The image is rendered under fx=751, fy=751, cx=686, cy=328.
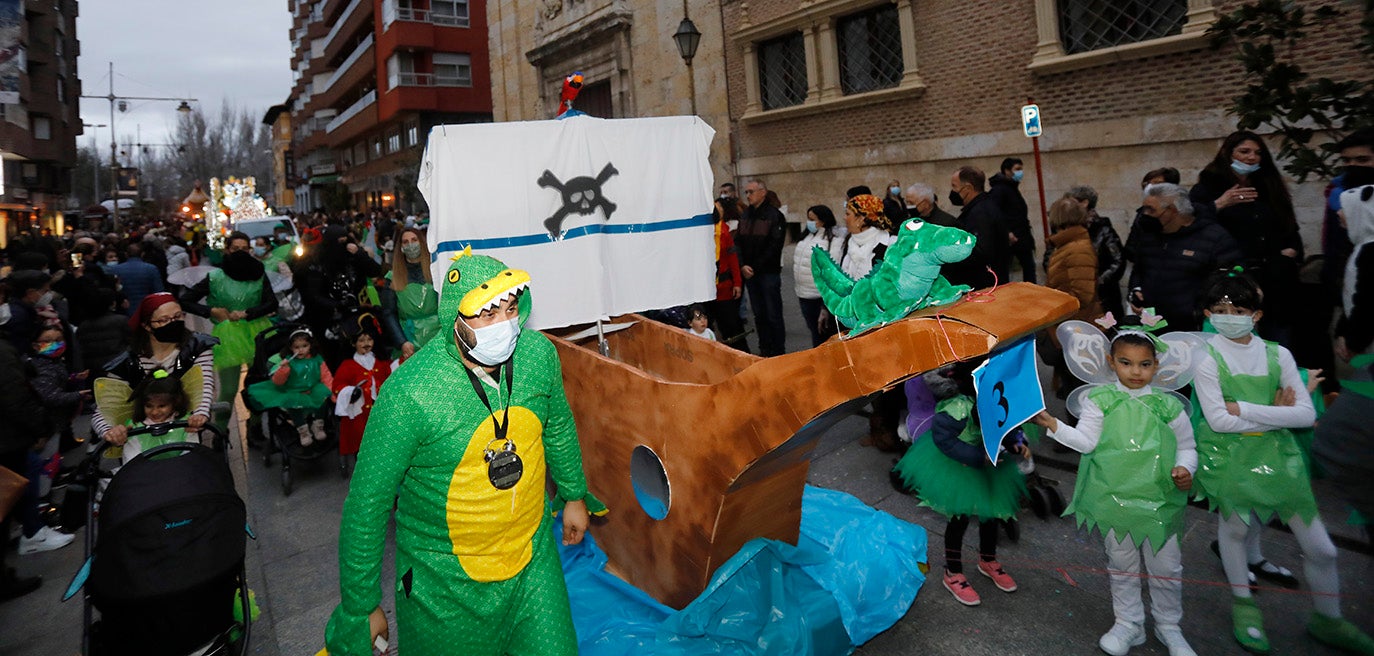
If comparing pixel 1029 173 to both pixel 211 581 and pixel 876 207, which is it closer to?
pixel 876 207

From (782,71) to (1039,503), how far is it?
12947 millimetres

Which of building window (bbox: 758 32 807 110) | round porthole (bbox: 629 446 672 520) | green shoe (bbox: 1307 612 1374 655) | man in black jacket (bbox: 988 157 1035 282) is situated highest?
building window (bbox: 758 32 807 110)

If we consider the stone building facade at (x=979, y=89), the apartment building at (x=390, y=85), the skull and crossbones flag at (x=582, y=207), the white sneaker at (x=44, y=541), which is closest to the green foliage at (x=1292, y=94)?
the skull and crossbones flag at (x=582, y=207)

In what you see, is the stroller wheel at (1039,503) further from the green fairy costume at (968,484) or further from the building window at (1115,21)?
the building window at (1115,21)

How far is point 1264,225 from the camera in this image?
5148 millimetres

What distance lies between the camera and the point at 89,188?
6412 cm

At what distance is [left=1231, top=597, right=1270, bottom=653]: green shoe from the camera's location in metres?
3.19

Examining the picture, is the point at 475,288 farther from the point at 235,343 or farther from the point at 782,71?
the point at 782,71

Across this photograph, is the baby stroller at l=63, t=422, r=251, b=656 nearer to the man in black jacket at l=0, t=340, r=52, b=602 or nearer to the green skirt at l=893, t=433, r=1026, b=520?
the man in black jacket at l=0, t=340, r=52, b=602

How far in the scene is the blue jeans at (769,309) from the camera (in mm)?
8320

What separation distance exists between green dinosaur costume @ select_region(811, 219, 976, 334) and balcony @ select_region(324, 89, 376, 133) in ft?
140

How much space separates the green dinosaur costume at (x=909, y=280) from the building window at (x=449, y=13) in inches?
1493

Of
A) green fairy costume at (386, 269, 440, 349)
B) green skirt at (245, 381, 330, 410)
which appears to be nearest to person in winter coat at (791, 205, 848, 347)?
green fairy costume at (386, 269, 440, 349)

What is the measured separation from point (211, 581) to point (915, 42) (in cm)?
1311
